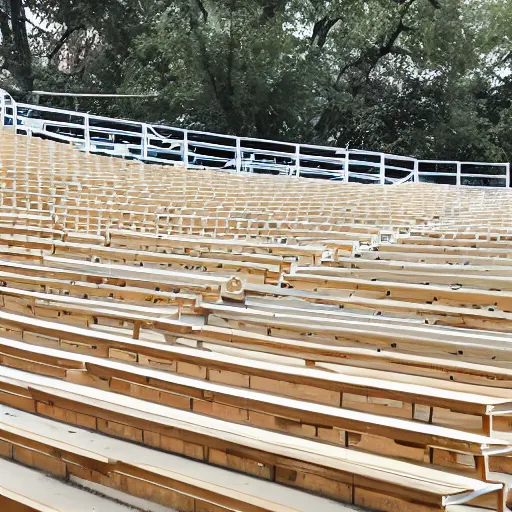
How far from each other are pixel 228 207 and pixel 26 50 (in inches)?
720

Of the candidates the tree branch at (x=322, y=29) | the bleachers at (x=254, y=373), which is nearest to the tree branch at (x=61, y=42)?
the tree branch at (x=322, y=29)

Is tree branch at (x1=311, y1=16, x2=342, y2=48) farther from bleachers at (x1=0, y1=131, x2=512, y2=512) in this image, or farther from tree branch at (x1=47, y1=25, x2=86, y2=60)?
bleachers at (x1=0, y1=131, x2=512, y2=512)

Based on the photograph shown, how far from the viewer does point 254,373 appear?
199 cm

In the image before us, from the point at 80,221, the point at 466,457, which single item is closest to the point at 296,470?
the point at 466,457

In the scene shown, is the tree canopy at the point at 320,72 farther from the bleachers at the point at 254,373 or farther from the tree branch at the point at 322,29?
the bleachers at the point at 254,373

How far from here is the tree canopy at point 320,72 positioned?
2014 centimetres

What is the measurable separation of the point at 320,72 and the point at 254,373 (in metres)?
→ 19.7

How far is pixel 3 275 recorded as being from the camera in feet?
10.3

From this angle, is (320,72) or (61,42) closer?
(320,72)

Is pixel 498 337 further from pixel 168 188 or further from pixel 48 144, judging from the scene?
pixel 48 144

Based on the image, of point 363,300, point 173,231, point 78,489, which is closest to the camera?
point 78,489

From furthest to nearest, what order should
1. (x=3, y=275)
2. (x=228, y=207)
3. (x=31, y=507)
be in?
(x=228, y=207) → (x=3, y=275) → (x=31, y=507)

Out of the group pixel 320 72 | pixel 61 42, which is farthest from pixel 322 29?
pixel 61 42

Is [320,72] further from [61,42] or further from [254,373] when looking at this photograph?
[254,373]
